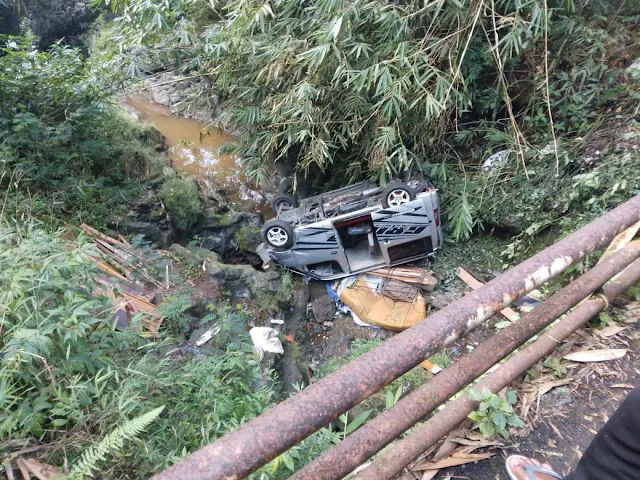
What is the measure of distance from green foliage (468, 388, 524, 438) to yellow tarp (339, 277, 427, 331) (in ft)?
10.9

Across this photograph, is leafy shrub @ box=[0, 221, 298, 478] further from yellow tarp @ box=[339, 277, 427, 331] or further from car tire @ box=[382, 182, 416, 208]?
car tire @ box=[382, 182, 416, 208]

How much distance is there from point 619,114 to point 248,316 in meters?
4.88

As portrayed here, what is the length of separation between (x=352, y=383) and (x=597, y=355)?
63.6 inches

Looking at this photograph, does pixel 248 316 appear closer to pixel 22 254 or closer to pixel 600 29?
pixel 22 254

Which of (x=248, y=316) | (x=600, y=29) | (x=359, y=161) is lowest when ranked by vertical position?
(x=248, y=316)

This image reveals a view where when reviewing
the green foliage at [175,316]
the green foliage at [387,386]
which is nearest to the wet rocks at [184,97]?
the green foliage at [175,316]

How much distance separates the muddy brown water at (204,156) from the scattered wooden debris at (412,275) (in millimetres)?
2907

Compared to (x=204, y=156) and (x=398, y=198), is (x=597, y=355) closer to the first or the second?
(x=398, y=198)

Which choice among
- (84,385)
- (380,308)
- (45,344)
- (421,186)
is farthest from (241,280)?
(45,344)

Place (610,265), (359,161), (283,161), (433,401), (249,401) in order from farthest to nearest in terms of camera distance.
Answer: (283,161) < (359,161) < (249,401) < (610,265) < (433,401)

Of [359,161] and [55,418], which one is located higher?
[55,418]

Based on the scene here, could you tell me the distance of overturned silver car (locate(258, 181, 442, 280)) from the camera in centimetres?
482

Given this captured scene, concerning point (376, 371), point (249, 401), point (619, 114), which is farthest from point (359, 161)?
point (376, 371)

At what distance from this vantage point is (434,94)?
4348 millimetres
